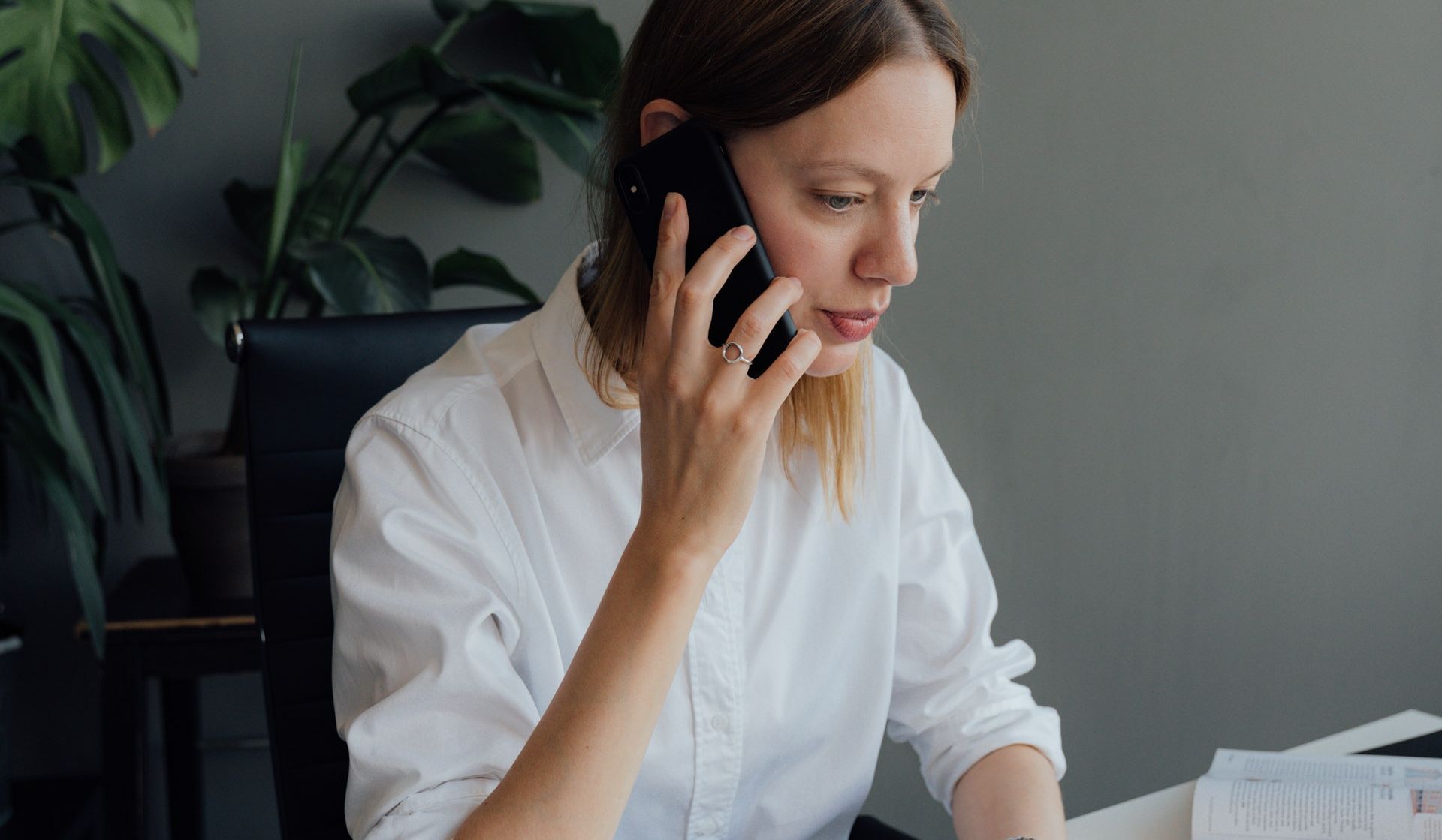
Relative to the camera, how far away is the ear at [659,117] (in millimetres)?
877

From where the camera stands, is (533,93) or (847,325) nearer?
(847,325)

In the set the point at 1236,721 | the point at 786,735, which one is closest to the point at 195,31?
the point at 786,735

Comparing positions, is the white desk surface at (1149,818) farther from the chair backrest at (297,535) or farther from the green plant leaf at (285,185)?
the green plant leaf at (285,185)

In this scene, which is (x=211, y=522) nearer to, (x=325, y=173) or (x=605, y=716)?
(x=325, y=173)

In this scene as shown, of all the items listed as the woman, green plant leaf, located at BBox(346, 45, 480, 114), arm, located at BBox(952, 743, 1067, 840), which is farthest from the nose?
green plant leaf, located at BBox(346, 45, 480, 114)

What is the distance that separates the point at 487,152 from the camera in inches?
70.5

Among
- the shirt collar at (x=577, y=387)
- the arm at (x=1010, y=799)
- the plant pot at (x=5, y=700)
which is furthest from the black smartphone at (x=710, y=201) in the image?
the plant pot at (x=5, y=700)

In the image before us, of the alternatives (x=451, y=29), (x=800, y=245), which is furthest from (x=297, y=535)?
(x=451, y=29)

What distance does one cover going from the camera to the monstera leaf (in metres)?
1.50

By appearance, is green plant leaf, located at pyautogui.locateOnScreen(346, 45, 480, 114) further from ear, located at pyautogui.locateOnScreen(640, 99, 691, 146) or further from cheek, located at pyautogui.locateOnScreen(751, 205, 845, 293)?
cheek, located at pyautogui.locateOnScreen(751, 205, 845, 293)

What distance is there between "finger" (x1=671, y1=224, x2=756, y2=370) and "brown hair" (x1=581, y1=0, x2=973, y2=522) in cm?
8

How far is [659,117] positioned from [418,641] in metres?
0.41

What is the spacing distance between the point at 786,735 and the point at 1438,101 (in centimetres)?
147

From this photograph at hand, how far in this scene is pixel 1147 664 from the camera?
2.01m
